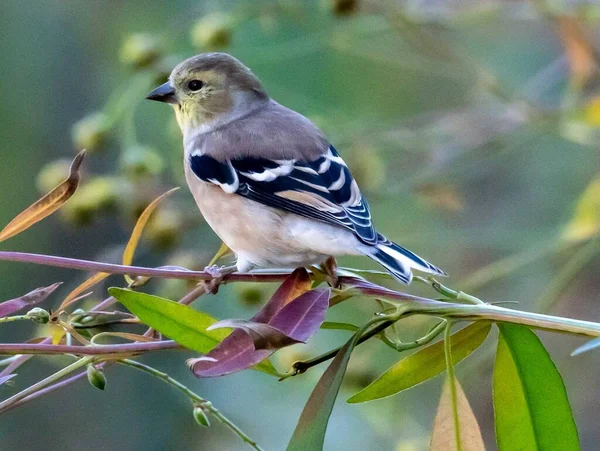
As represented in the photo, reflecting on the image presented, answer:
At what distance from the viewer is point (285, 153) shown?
1.98 meters

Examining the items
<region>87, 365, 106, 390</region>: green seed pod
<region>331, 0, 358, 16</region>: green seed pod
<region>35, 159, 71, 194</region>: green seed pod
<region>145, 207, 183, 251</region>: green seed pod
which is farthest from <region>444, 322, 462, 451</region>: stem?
<region>35, 159, 71, 194</region>: green seed pod

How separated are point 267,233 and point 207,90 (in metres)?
0.66

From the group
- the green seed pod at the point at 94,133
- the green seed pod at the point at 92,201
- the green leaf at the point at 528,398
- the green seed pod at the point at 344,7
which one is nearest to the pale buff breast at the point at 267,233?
the green seed pod at the point at 92,201

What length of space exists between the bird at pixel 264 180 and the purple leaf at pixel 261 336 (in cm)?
34

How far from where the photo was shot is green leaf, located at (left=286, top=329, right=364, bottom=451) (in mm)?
1065

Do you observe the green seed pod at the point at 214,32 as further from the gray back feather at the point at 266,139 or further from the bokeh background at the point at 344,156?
the gray back feather at the point at 266,139

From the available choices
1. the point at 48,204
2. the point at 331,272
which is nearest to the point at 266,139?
the point at 331,272

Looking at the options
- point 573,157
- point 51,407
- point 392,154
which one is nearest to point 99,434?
point 51,407

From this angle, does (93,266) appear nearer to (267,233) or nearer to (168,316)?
(168,316)

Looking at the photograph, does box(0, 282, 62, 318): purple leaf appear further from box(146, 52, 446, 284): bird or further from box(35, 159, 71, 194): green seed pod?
box(35, 159, 71, 194): green seed pod

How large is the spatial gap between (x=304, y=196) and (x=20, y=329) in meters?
1.98

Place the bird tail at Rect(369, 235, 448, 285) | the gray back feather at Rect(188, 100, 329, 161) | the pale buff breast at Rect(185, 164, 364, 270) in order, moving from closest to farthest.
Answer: the bird tail at Rect(369, 235, 448, 285), the pale buff breast at Rect(185, 164, 364, 270), the gray back feather at Rect(188, 100, 329, 161)

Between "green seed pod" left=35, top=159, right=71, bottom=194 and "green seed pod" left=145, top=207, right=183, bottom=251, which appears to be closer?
"green seed pod" left=145, top=207, right=183, bottom=251

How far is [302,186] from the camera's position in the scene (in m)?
1.85
